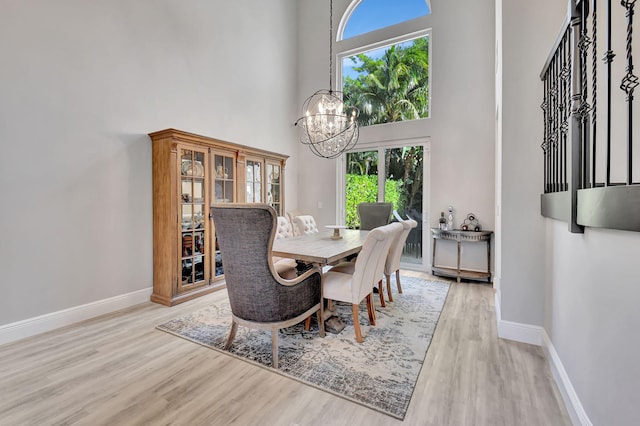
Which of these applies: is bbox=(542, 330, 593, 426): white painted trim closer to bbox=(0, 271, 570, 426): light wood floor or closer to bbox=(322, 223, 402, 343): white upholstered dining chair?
bbox=(0, 271, 570, 426): light wood floor

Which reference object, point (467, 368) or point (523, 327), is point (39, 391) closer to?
point (467, 368)

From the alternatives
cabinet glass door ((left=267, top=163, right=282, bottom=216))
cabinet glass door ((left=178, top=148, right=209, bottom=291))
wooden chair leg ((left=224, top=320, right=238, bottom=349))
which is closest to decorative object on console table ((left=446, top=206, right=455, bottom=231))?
cabinet glass door ((left=267, top=163, right=282, bottom=216))

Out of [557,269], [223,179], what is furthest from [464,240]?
[223,179]

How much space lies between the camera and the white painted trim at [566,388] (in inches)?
55.4

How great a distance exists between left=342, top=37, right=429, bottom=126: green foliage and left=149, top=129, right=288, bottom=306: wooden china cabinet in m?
2.73

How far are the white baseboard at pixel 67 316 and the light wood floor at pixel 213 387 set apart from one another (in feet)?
0.42

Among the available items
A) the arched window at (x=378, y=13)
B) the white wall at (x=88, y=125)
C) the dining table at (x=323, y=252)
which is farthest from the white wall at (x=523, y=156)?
the white wall at (x=88, y=125)

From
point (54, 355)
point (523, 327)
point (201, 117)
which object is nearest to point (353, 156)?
point (201, 117)

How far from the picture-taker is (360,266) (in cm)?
228

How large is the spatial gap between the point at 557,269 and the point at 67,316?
13.8 feet

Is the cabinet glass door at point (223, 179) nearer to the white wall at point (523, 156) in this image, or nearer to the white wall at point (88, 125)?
the white wall at point (88, 125)

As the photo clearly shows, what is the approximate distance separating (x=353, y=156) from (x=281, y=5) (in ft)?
10.8

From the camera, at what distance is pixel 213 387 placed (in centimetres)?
179

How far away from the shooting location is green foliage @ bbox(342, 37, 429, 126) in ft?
15.8
